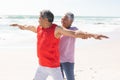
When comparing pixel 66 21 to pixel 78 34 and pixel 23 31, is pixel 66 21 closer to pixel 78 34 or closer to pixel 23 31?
pixel 78 34

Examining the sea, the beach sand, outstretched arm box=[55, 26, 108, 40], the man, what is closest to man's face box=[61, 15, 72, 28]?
the man

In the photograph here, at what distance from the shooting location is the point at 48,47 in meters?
5.14

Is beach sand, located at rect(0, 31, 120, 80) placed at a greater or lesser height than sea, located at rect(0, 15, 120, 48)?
greater

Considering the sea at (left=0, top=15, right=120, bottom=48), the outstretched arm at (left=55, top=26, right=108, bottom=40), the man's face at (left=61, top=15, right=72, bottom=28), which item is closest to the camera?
the outstretched arm at (left=55, top=26, right=108, bottom=40)

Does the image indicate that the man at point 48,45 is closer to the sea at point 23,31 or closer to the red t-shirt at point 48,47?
the red t-shirt at point 48,47

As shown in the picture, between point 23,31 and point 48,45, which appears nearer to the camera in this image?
point 48,45

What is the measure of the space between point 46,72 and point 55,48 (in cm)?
41

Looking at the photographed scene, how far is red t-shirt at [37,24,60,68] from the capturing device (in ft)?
16.8

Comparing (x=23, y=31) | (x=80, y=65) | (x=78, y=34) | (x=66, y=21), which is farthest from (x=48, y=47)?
(x=23, y=31)

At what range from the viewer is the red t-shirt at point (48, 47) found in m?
5.12

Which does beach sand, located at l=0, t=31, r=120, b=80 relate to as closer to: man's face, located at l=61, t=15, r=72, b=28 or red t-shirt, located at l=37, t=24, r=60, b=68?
man's face, located at l=61, t=15, r=72, b=28

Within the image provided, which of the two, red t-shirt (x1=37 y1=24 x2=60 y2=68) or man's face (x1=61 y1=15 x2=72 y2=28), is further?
man's face (x1=61 y1=15 x2=72 y2=28)

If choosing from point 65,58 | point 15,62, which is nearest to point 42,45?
point 65,58

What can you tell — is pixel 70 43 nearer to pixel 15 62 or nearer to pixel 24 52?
pixel 15 62
